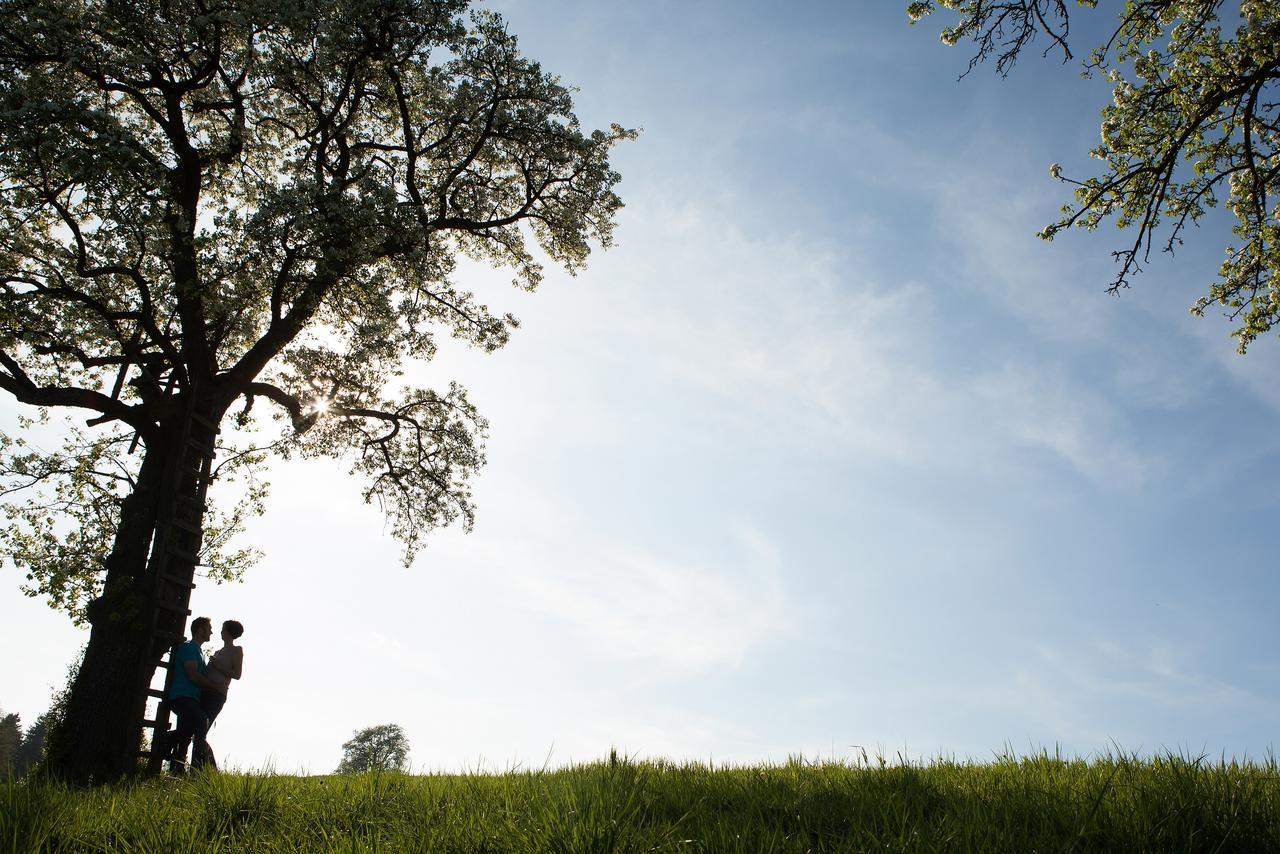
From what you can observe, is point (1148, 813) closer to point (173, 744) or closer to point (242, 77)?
point (173, 744)

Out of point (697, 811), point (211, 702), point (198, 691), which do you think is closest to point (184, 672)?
point (198, 691)

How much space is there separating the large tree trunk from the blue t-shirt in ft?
6.77

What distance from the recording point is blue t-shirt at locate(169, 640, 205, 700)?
12.7 metres

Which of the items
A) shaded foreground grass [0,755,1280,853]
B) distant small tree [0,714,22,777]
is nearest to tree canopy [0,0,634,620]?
shaded foreground grass [0,755,1280,853]

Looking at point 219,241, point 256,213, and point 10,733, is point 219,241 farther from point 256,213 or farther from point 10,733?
point 10,733

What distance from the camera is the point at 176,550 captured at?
15.1 metres

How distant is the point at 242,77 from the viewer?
57.9 ft

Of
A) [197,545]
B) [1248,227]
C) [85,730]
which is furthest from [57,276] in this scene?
[1248,227]

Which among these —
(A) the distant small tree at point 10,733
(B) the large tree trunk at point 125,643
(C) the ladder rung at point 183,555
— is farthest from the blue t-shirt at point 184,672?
(A) the distant small tree at point 10,733

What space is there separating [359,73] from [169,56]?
386 cm

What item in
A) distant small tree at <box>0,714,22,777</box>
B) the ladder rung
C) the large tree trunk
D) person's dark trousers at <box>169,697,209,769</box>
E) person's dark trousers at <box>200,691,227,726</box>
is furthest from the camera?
distant small tree at <box>0,714,22,777</box>

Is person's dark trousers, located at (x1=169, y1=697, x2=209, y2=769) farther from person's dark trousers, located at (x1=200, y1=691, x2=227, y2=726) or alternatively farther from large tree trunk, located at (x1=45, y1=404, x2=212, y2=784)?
large tree trunk, located at (x1=45, y1=404, x2=212, y2=784)

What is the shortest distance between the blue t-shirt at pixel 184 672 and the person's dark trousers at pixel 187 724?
3.2 inches

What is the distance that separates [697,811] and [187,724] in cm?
1149
